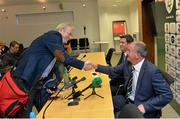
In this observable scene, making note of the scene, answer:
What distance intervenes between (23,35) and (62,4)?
2.43 metres

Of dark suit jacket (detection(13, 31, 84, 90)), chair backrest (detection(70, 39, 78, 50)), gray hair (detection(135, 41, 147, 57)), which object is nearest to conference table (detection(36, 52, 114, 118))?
dark suit jacket (detection(13, 31, 84, 90))

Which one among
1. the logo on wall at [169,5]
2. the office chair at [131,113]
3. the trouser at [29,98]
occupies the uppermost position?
the logo on wall at [169,5]

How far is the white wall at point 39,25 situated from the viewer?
13.0 meters

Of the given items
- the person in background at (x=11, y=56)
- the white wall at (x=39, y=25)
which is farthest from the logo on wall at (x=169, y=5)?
the white wall at (x=39, y=25)

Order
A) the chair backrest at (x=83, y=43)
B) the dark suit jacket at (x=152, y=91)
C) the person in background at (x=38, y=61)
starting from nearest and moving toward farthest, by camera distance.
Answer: the dark suit jacket at (x=152, y=91) < the person in background at (x=38, y=61) < the chair backrest at (x=83, y=43)

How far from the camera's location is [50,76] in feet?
10.8

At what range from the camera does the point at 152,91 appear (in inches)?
101

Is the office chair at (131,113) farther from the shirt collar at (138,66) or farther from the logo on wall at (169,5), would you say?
the logo on wall at (169,5)

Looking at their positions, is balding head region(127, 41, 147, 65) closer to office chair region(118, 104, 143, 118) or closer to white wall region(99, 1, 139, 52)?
office chair region(118, 104, 143, 118)

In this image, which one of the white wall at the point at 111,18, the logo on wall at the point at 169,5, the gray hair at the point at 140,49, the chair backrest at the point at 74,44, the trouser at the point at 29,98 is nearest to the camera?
the gray hair at the point at 140,49

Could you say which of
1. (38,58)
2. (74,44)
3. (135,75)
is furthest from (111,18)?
(135,75)

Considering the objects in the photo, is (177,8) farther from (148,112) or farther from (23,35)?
(23,35)

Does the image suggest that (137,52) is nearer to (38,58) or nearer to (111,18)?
(38,58)

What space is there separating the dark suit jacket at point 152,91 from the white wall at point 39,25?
34.7 ft
